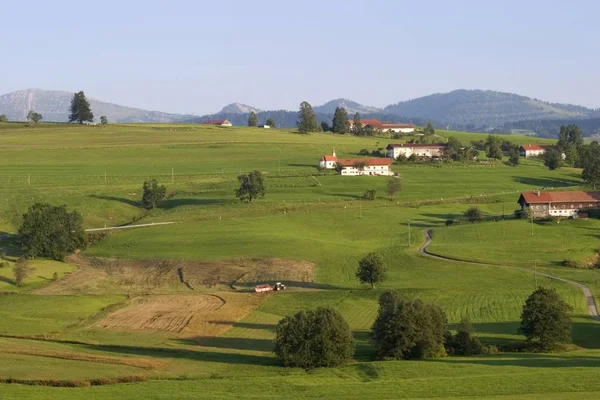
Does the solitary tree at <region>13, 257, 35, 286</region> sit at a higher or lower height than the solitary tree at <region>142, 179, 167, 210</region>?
lower

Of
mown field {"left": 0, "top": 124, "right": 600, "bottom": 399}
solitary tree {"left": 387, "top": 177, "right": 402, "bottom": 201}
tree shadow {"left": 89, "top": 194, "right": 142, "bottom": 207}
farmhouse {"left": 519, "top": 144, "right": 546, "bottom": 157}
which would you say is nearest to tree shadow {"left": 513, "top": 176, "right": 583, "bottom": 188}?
mown field {"left": 0, "top": 124, "right": 600, "bottom": 399}

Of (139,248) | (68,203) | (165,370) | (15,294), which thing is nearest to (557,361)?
(165,370)

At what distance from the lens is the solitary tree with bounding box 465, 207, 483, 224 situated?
4260 inches

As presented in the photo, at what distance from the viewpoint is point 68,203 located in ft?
377

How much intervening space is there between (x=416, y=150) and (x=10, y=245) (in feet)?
326

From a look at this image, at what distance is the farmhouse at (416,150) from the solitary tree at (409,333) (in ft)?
405

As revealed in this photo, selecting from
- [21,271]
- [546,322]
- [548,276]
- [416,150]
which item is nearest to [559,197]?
[548,276]

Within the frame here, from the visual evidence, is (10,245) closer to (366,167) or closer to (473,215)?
(473,215)

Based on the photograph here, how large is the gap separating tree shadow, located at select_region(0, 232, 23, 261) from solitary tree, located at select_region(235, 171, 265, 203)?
30.6 m

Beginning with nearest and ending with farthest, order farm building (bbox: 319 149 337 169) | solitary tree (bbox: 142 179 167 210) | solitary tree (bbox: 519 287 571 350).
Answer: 1. solitary tree (bbox: 519 287 571 350)
2. solitary tree (bbox: 142 179 167 210)
3. farm building (bbox: 319 149 337 169)

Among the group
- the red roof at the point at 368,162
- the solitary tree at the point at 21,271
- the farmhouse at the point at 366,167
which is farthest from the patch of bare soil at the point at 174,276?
the red roof at the point at 368,162

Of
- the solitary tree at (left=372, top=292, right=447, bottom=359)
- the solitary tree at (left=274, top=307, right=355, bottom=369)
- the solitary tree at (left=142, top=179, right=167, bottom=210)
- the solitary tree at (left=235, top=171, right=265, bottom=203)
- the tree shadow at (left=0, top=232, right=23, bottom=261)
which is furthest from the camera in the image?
the solitary tree at (left=142, top=179, right=167, bottom=210)

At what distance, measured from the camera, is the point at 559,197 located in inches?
4375

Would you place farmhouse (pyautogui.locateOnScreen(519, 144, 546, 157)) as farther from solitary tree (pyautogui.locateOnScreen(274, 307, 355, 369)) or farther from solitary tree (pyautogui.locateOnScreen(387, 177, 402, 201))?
solitary tree (pyautogui.locateOnScreen(274, 307, 355, 369))
